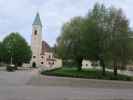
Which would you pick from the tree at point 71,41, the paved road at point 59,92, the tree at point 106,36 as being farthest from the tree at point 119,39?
the paved road at point 59,92

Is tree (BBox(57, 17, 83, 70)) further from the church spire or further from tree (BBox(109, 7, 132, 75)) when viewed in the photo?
the church spire

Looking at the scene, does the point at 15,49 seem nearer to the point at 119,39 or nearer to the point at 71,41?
the point at 71,41

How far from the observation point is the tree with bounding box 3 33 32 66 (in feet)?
316

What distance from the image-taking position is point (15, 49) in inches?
3866

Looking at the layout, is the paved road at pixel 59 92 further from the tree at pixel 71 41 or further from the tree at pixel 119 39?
the tree at pixel 71 41

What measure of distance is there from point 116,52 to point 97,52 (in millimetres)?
3158

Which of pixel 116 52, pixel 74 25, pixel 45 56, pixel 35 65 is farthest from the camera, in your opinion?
pixel 45 56

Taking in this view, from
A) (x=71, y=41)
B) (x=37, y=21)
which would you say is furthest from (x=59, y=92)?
(x=37, y=21)

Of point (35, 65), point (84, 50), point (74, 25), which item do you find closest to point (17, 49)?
point (35, 65)

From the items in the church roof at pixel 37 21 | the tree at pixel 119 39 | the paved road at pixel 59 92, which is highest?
the church roof at pixel 37 21

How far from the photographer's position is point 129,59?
44.3m

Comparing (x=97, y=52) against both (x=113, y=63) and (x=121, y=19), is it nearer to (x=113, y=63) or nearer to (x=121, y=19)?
(x=113, y=63)

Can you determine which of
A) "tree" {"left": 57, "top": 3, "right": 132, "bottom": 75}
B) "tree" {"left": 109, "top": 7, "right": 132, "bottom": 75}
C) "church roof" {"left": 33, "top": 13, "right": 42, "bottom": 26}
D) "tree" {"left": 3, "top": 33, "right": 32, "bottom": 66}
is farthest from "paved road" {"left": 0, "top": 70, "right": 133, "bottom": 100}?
"church roof" {"left": 33, "top": 13, "right": 42, "bottom": 26}

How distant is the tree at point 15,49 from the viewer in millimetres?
96312
